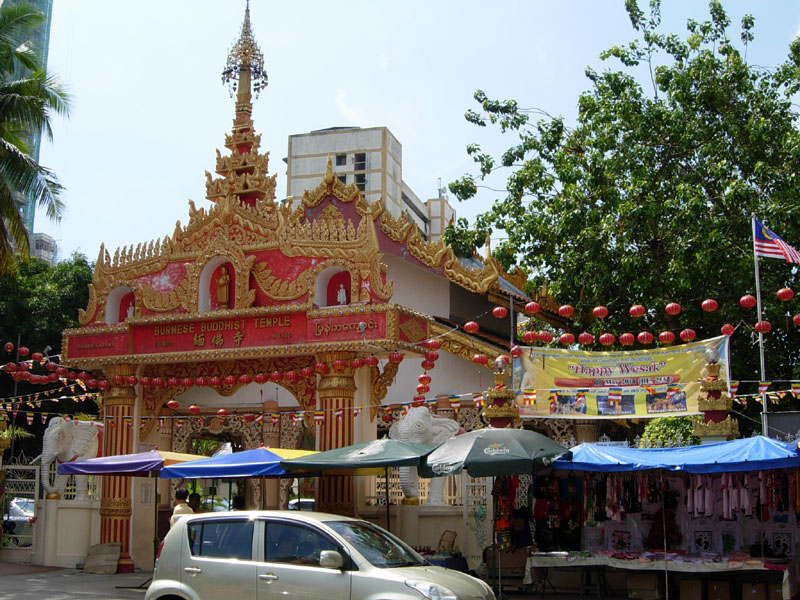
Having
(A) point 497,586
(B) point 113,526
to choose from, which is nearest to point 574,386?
(A) point 497,586

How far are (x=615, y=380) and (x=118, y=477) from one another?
376 inches

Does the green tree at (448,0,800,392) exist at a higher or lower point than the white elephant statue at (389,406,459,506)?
higher

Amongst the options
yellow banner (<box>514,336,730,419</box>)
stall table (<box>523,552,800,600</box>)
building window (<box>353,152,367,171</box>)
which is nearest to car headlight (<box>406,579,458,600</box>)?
stall table (<box>523,552,800,600</box>)

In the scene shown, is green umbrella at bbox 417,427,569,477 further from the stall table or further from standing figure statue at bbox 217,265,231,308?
standing figure statue at bbox 217,265,231,308

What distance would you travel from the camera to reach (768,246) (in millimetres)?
14609

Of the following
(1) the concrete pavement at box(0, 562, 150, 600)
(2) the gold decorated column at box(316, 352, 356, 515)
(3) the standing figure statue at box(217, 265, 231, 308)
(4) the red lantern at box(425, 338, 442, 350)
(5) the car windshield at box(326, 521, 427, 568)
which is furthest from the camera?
(3) the standing figure statue at box(217, 265, 231, 308)

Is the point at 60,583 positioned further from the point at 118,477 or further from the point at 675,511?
the point at 675,511

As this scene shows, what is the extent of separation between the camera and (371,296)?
16234 mm

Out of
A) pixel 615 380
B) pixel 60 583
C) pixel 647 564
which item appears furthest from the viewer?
pixel 60 583

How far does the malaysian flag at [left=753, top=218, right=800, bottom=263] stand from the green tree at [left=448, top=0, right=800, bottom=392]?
10.1ft

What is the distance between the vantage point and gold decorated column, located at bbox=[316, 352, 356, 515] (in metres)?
15.9

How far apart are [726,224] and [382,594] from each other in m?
12.6

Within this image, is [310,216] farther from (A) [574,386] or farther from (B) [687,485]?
(B) [687,485]

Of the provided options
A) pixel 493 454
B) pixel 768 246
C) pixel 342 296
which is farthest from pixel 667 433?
pixel 493 454
